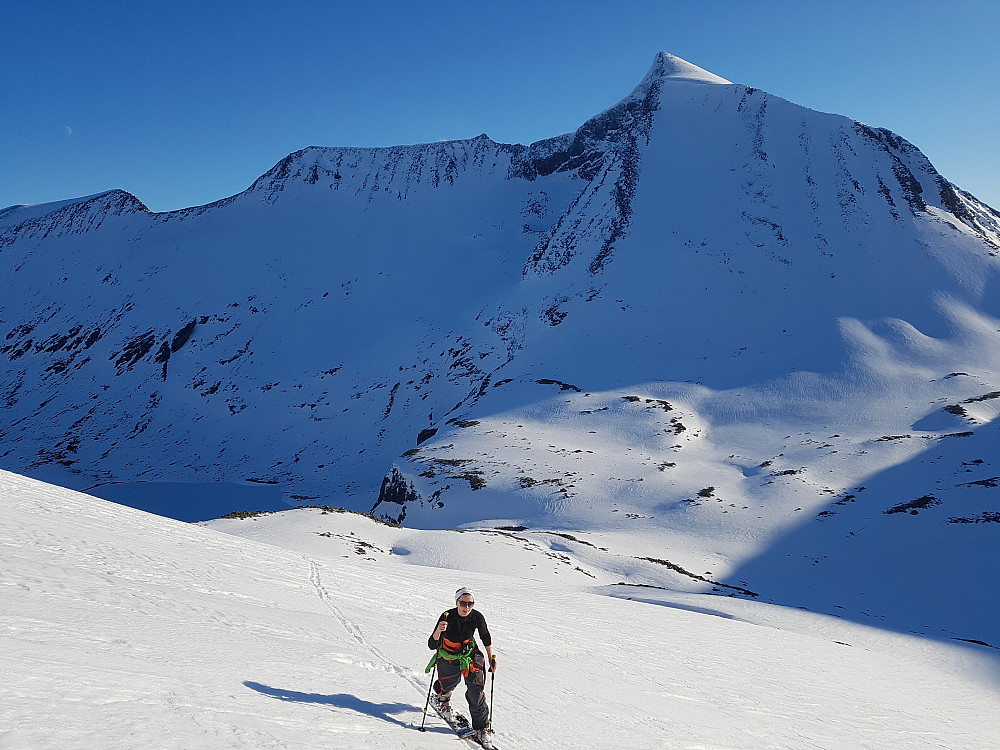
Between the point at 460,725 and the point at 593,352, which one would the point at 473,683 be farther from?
the point at 593,352

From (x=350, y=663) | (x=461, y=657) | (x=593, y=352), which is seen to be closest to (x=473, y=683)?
(x=461, y=657)

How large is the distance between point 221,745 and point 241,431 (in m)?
80.4

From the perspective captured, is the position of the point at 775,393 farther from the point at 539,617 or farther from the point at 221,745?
the point at 221,745

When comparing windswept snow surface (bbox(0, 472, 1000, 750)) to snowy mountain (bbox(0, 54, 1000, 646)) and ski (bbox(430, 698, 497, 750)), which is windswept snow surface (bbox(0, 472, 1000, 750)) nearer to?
ski (bbox(430, 698, 497, 750))

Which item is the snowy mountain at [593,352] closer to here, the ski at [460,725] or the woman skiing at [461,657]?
the ski at [460,725]

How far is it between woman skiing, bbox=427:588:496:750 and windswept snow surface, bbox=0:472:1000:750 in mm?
439

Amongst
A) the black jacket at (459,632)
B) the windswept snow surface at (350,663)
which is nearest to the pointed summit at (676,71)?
the windswept snow surface at (350,663)

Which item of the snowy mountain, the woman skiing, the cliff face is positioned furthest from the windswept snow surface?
the cliff face

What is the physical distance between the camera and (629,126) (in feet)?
371

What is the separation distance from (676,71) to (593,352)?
72910 mm

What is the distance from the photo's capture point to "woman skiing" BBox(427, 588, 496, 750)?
23.5ft

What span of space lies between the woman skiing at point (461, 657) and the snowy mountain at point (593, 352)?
24316 millimetres

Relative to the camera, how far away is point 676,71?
10781cm

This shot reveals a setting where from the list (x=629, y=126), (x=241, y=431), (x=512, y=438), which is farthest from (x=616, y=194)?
(x=241, y=431)
